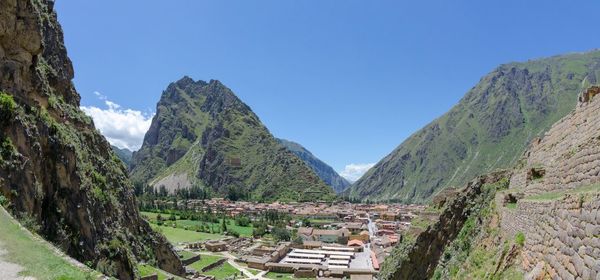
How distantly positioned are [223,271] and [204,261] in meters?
5.12

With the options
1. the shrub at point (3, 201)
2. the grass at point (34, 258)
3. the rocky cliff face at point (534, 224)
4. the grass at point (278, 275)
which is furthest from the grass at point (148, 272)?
the grass at point (278, 275)

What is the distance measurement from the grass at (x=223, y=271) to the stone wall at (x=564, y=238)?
58.7 m

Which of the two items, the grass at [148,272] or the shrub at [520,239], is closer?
the shrub at [520,239]

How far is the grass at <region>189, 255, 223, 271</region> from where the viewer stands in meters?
68.2

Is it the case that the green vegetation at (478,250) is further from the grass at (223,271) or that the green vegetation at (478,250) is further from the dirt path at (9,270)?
the grass at (223,271)

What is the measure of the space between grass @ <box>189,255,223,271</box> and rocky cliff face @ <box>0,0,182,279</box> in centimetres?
3863

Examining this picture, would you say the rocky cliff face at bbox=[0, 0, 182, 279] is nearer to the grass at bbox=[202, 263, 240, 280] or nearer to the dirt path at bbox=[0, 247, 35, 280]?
the dirt path at bbox=[0, 247, 35, 280]

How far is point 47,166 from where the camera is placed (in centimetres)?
2183

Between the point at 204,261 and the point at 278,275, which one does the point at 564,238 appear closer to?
the point at 278,275

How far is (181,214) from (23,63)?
109299 millimetres

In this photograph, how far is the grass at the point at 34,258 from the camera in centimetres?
1052

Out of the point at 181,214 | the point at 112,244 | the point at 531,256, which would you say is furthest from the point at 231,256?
the point at 531,256

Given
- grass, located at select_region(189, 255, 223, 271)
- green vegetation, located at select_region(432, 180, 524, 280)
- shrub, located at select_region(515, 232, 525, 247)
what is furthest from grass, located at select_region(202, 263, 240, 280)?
shrub, located at select_region(515, 232, 525, 247)

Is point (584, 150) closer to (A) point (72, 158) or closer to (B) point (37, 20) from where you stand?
(A) point (72, 158)
